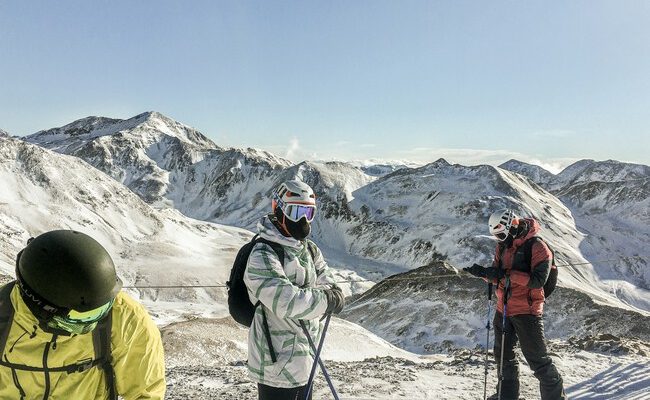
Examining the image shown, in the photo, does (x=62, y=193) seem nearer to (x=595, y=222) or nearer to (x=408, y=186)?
(x=408, y=186)

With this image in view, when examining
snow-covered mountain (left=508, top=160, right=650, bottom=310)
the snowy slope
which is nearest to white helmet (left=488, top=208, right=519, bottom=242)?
the snowy slope

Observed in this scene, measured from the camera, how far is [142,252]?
7050 cm

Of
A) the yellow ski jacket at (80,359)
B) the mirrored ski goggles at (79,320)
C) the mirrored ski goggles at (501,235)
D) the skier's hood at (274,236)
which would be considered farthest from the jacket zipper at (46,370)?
the mirrored ski goggles at (501,235)

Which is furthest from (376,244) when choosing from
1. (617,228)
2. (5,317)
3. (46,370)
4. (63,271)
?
(63,271)

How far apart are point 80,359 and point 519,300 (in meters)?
6.81

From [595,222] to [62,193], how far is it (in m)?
116

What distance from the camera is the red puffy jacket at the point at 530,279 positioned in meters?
7.39

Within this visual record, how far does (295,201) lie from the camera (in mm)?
4605

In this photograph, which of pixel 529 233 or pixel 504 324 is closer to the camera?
pixel 529 233

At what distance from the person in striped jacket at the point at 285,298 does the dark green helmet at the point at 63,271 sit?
170 cm

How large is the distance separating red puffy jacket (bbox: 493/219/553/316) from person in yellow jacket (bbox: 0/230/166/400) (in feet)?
20.5

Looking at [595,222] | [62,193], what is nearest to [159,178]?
[62,193]

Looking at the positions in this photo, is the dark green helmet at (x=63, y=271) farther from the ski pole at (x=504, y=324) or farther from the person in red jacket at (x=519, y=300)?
the ski pole at (x=504, y=324)

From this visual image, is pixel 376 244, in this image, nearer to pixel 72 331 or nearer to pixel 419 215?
pixel 419 215
